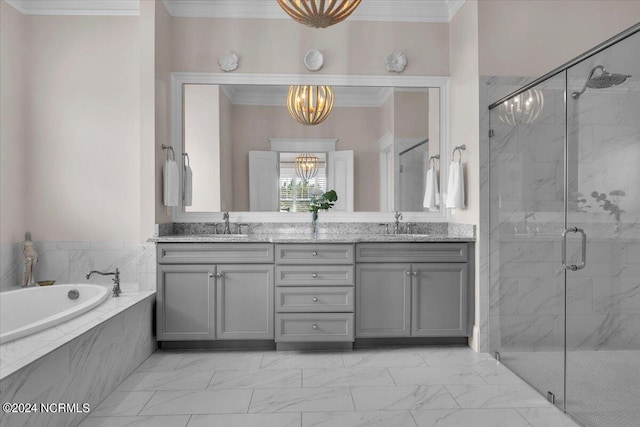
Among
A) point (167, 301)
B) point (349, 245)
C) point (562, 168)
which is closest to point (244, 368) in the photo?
point (167, 301)

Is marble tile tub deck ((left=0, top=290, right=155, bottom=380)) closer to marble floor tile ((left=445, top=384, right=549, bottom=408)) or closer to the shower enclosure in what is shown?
marble floor tile ((left=445, top=384, right=549, bottom=408))

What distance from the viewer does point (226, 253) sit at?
11.3 feet

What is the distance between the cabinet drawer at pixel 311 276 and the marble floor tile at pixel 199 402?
903 mm

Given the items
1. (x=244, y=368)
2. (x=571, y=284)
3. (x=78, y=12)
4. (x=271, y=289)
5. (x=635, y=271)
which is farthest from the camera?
(x=78, y=12)

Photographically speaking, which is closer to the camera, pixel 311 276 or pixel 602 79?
pixel 602 79

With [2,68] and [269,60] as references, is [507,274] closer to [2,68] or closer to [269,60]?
[269,60]

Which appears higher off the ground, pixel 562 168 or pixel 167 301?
pixel 562 168

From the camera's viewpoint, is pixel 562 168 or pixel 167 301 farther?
pixel 167 301

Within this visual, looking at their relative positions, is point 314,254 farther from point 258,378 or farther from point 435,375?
point 435,375

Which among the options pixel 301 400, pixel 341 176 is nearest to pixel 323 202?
pixel 341 176

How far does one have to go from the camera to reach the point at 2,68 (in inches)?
141

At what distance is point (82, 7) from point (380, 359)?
3682 millimetres

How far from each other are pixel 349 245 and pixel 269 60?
5.80 feet

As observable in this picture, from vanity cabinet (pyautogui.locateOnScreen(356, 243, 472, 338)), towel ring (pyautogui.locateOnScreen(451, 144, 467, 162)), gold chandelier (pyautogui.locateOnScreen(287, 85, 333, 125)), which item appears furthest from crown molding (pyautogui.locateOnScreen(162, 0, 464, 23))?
vanity cabinet (pyautogui.locateOnScreen(356, 243, 472, 338))
